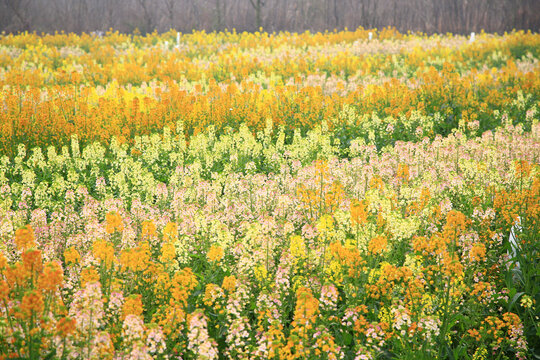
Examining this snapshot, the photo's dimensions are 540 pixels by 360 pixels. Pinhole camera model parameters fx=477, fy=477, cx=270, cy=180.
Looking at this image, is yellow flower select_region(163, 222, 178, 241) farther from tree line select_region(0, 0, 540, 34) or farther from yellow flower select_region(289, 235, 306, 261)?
tree line select_region(0, 0, 540, 34)

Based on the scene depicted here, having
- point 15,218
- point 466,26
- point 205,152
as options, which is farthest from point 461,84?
point 466,26

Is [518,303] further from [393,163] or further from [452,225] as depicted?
[393,163]

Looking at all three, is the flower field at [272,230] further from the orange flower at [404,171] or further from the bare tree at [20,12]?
the bare tree at [20,12]

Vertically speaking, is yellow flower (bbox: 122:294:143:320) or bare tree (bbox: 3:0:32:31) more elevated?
bare tree (bbox: 3:0:32:31)

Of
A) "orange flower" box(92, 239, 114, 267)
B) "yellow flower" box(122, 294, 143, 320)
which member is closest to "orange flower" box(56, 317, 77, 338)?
"yellow flower" box(122, 294, 143, 320)

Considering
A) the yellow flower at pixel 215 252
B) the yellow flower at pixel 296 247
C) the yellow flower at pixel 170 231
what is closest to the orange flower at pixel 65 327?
the yellow flower at pixel 215 252

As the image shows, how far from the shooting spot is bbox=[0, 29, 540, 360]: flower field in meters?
3.55

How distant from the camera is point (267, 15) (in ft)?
100

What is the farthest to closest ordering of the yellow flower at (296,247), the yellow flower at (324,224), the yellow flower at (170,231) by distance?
the yellow flower at (324,224) < the yellow flower at (170,231) < the yellow flower at (296,247)

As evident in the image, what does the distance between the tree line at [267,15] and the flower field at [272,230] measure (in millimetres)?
17902

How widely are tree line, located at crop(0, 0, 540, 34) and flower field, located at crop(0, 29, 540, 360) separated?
17.9 metres

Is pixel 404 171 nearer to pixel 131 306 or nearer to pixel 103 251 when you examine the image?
pixel 103 251

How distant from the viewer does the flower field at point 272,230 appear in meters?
3.55

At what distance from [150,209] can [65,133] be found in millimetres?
4996
